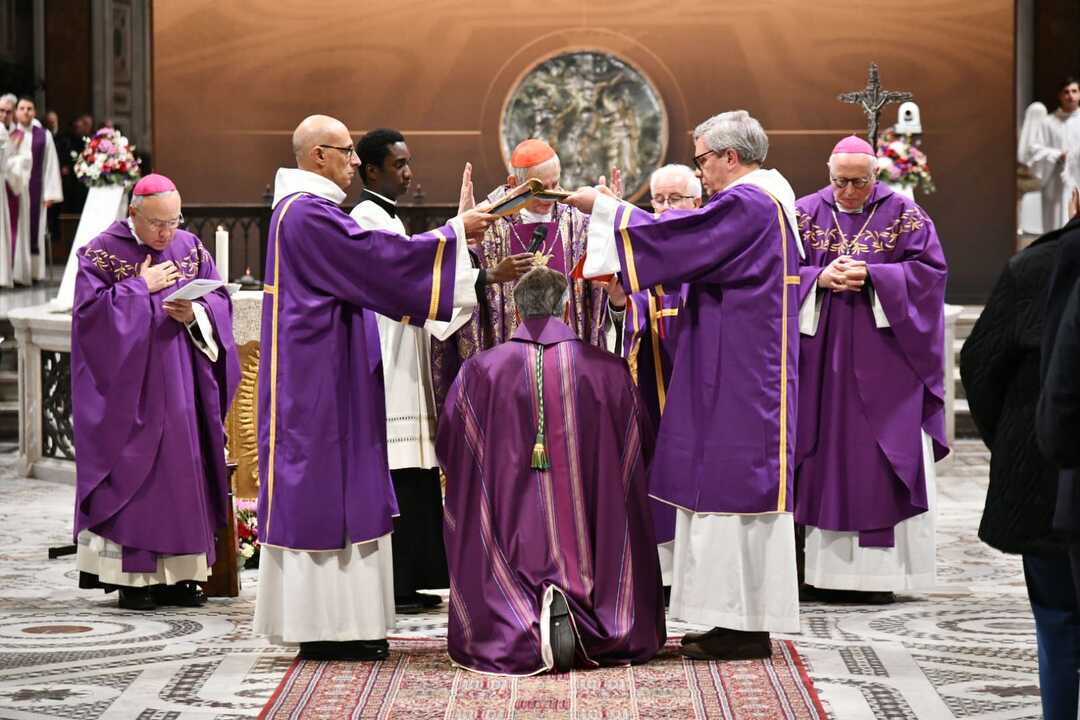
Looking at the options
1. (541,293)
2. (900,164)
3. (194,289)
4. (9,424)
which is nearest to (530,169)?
(541,293)

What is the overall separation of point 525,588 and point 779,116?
10725 millimetres

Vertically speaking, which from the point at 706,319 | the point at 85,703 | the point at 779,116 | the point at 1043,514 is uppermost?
the point at 779,116

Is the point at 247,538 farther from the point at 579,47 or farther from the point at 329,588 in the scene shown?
the point at 579,47

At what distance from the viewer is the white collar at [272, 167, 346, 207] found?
5547mm

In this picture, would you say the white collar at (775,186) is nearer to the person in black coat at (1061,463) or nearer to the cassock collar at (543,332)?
the cassock collar at (543,332)

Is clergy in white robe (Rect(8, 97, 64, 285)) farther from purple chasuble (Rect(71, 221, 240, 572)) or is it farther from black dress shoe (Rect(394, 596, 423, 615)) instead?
black dress shoe (Rect(394, 596, 423, 615))

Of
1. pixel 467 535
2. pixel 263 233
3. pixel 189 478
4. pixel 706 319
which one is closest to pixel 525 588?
pixel 467 535

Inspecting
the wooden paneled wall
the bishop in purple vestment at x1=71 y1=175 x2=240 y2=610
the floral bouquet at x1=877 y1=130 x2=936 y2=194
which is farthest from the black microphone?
the wooden paneled wall

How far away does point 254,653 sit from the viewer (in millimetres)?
5723

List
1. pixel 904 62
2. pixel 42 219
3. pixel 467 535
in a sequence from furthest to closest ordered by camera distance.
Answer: pixel 42 219
pixel 904 62
pixel 467 535

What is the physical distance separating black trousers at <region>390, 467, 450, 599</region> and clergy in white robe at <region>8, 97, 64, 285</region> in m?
11.4

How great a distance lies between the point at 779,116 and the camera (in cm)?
1534

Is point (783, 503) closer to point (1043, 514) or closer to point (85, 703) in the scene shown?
point (1043, 514)

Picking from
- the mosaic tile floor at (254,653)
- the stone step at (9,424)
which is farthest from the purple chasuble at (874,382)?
the stone step at (9,424)
